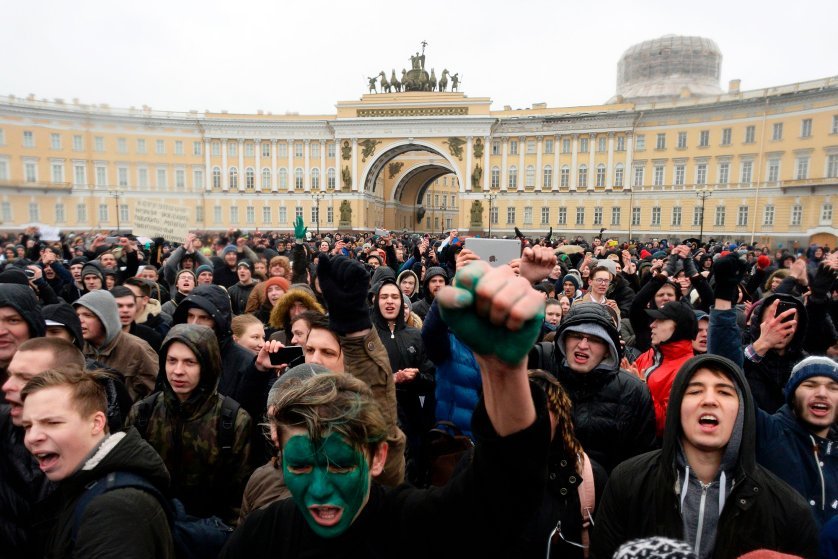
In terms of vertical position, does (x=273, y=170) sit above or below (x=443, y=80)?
below

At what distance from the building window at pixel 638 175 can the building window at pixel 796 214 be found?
37.2ft

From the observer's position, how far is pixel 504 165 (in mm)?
47844

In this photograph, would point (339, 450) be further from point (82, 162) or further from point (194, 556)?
point (82, 162)

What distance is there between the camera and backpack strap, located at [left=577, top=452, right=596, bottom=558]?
7.78 feet

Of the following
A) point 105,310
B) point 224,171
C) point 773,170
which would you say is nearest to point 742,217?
point 773,170

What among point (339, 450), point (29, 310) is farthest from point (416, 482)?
point (29, 310)

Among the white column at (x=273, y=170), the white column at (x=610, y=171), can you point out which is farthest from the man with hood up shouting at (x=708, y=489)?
the white column at (x=273, y=170)

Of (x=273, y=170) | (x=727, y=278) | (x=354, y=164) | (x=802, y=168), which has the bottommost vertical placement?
(x=727, y=278)

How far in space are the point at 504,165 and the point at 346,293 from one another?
47378 mm

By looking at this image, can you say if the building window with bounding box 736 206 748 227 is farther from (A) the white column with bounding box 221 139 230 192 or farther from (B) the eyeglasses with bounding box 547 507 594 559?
(B) the eyeglasses with bounding box 547 507 594 559

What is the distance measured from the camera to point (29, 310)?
10.8 ft

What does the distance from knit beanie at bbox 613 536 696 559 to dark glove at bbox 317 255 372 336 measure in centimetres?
158

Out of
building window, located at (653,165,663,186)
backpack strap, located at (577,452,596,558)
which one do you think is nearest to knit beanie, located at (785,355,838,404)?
backpack strap, located at (577,452,596,558)

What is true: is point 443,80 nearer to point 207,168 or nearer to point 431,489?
point 207,168
